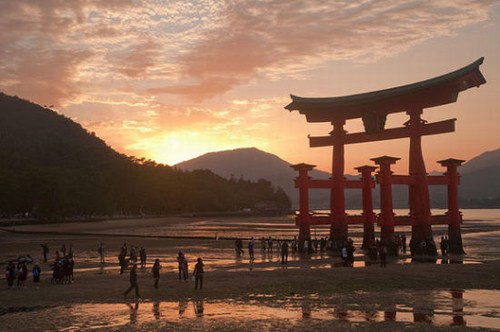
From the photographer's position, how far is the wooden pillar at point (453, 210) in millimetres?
38969

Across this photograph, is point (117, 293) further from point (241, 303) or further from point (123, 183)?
point (123, 183)

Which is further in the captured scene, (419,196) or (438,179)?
(438,179)

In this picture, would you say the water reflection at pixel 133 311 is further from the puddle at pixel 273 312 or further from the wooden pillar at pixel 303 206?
the wooden pillar at pixel 303 206

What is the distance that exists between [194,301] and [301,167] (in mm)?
23444

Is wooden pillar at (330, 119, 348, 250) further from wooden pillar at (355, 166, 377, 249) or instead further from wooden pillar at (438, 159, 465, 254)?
wooden pillar at (438, 159, 465, 254)

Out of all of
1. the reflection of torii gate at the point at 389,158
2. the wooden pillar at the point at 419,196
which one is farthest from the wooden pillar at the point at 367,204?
the wooden pillar at the point at 419,196

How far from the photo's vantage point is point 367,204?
4306cm

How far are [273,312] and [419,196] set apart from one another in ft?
76.9

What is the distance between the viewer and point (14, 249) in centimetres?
4516

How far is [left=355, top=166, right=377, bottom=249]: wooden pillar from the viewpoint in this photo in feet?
139

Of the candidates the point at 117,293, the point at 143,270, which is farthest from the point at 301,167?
the point at 117,293

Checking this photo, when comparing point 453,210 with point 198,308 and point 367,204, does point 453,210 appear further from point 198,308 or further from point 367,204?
point 198,308

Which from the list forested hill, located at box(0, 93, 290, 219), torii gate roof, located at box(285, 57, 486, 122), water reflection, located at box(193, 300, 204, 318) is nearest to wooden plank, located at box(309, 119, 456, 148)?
torii gate roof, located at box(285, 57, 486, 122)

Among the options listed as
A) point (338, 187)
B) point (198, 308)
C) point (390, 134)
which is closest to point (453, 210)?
Answer: point (390, 134)
